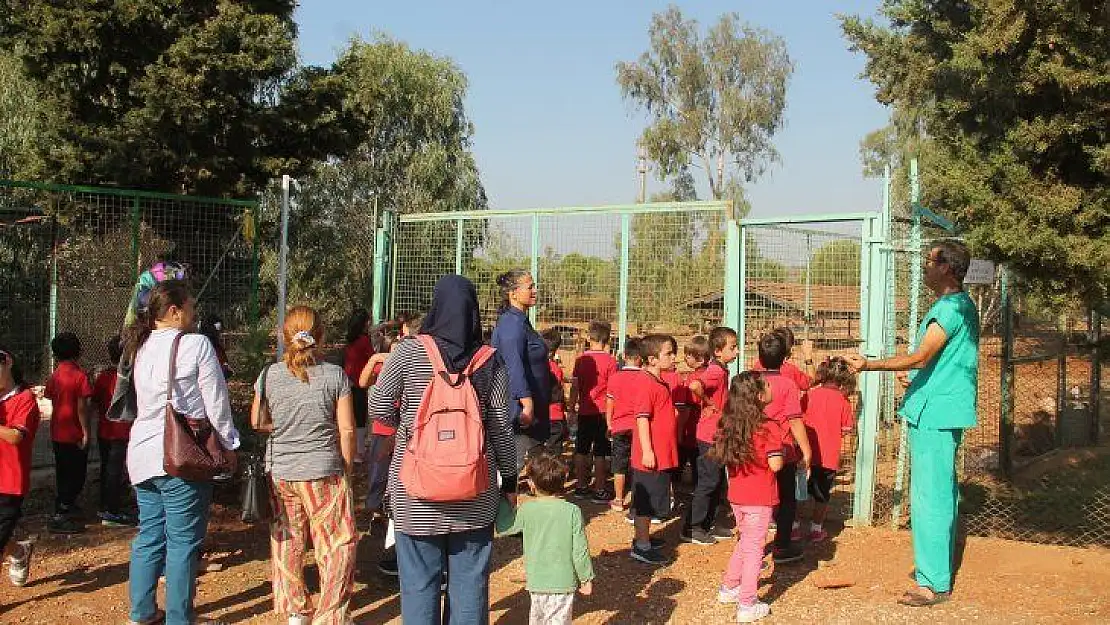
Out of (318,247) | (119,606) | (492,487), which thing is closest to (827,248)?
(492,487)

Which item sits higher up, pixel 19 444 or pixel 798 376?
pixel 798 376

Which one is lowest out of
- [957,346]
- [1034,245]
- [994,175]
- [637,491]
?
[637,491]

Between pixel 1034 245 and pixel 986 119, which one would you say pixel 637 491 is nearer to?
pixel 1034 245

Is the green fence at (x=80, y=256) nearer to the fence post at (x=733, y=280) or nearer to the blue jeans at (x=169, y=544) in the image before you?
the blue jeans at (x=169, y=544)

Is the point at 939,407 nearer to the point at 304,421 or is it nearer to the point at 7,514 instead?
the point at 304,421

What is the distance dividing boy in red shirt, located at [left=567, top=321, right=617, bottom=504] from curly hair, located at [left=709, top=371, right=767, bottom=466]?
2.76 meters

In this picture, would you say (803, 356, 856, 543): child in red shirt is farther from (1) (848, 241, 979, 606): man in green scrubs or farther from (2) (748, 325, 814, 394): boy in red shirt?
(1) (848, 241, 979, 606): man in green scrubs

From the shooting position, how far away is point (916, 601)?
5586 millimetres

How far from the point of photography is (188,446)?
4.68 meters

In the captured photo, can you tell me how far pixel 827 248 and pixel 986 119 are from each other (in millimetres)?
1618

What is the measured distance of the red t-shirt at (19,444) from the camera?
5.39m

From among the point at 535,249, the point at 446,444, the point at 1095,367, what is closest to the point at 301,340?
the point at 446,444

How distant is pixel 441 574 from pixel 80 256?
6.64 m

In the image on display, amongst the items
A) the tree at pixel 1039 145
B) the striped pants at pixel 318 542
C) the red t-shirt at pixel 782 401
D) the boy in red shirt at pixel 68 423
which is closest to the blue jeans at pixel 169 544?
the striped pants at pixel 318 542
